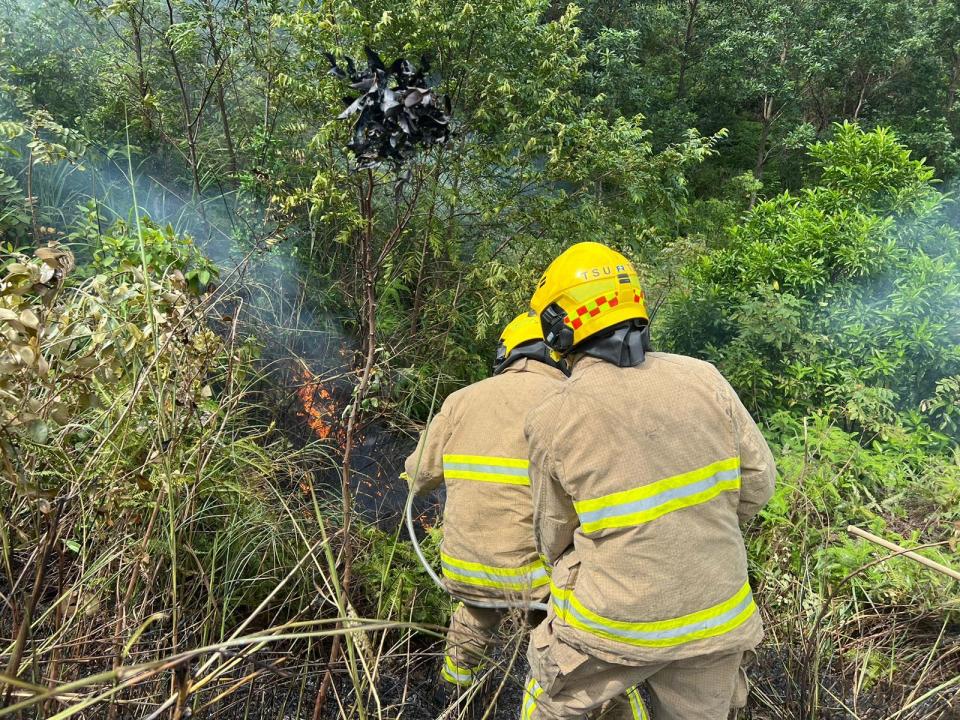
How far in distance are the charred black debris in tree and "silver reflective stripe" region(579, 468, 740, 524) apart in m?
1.17

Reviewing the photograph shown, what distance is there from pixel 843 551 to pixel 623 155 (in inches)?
131

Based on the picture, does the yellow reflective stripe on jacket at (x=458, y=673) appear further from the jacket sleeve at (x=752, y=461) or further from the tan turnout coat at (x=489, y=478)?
the jacket sleeve at (x=752, y=461)

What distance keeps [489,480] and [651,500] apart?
788 millimetres

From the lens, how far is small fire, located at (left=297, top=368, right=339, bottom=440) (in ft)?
14.0

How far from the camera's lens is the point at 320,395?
4559 millimetres

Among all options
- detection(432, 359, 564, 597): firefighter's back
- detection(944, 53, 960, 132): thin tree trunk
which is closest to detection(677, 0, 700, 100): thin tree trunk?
detection(944, 53, 960, 132): thin tree trunk

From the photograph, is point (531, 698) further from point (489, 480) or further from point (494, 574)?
point (489, 480)

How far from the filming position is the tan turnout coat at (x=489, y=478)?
2.34 metres

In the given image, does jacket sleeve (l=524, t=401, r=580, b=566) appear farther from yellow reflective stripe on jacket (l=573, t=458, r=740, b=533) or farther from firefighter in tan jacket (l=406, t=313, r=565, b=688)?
firefighter in tan jacket (l=406, t=313, r=565, b=688)

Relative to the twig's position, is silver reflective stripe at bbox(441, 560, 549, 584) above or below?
below

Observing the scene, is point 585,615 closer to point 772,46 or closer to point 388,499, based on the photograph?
point 388,499

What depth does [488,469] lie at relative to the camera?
2369mm

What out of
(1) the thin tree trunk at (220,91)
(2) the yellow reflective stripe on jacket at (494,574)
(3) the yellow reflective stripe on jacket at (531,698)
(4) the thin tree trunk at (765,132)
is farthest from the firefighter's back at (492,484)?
(4) the thin tree trunk at (765,132)

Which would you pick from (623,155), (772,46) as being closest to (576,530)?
(623,155)
